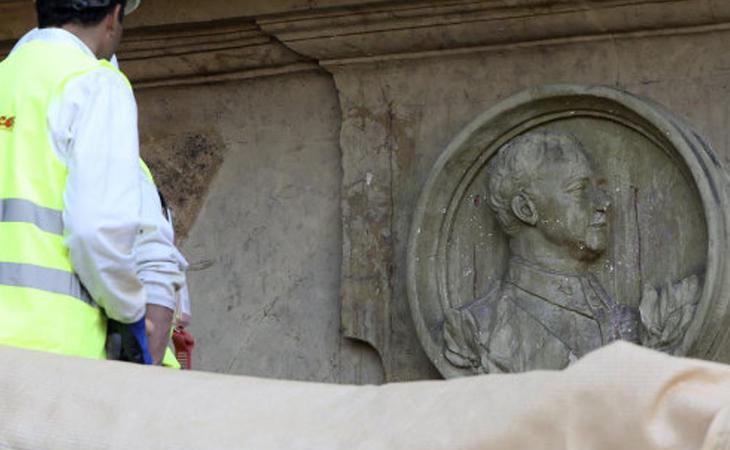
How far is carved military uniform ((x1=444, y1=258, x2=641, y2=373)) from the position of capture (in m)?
5.77

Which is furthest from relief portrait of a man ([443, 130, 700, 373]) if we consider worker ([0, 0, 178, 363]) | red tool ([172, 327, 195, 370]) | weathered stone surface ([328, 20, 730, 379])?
worker ([0, 0, 178, 363])

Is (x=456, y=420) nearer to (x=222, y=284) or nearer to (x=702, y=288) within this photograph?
(x=702, y=288)

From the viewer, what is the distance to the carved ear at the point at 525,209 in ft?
19.1

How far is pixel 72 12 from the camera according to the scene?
4312 millimetres

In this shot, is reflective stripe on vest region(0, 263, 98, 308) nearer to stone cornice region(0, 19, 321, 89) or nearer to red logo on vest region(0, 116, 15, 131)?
red logo on vest region(0, 116, 15, 131)

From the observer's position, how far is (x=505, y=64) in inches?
237

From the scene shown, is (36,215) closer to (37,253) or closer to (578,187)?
(37,253)

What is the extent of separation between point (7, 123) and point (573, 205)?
206 centimetres

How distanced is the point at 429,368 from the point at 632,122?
83 cm

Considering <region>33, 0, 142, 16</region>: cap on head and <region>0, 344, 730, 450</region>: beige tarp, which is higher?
<region>33, 0, 142, 16</region>: cap on head

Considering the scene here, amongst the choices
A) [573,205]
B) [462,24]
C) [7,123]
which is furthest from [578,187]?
[7,123]

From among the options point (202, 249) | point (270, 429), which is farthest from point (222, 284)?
point (270, 429)

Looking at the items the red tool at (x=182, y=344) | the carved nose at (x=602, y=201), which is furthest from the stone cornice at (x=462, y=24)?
the red tool at (x=182, y=344)

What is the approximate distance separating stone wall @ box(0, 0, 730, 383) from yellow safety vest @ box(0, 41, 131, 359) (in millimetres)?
2058
